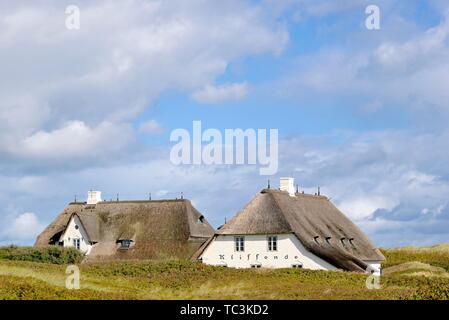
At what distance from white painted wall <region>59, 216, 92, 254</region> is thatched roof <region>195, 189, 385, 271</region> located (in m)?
11.5

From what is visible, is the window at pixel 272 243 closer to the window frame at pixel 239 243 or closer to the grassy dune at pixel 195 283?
the window frame at pixel 239 243

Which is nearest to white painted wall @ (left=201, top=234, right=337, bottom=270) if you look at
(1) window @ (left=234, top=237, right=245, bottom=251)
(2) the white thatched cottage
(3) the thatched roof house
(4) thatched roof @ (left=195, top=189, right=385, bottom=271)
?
(2) the white thatched cottage

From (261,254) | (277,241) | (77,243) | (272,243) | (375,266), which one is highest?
(77,243)

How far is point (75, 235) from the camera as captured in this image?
75.6 meters

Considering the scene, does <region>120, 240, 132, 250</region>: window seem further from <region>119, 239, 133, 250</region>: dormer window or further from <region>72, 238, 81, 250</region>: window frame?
<region>72, 238, 81, 250</region>: window frame

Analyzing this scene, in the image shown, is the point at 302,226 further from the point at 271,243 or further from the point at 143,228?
the point at 143,228

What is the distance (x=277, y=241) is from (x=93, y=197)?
2305 centimetres

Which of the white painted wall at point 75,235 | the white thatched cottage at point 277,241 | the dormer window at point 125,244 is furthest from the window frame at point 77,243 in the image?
the white thatched cottage at point 277,241

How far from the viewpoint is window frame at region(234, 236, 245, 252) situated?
66875mm

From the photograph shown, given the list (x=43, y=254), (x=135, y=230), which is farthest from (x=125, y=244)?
(x=43, y=254)

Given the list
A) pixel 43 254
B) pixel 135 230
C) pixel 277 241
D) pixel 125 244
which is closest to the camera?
pixel 277 241

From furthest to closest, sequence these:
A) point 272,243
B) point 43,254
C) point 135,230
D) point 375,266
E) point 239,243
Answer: point 135,230, point 375,266, point 43,254, point 239,243, point 272,243

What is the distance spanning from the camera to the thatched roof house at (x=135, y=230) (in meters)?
73.0
